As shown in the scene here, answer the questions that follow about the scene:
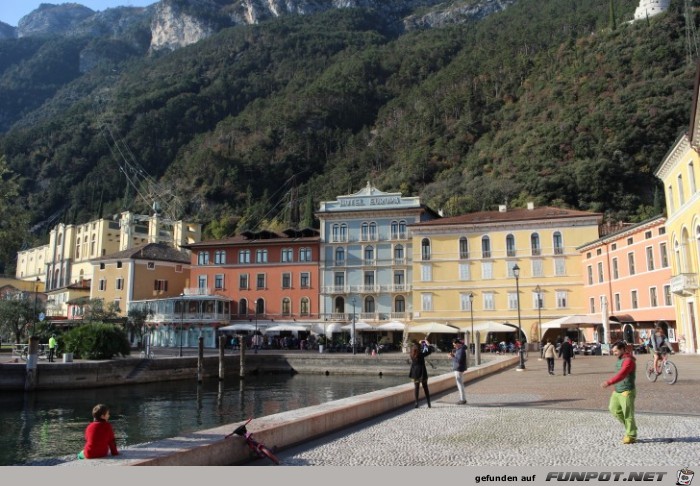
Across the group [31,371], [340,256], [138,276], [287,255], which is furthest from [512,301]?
[138,276]

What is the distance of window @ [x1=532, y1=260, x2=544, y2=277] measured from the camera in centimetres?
4906

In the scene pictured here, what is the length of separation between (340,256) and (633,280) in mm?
25230

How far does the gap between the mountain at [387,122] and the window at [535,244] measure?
26265 mm

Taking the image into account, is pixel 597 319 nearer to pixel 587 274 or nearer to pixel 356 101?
pixel 587 274

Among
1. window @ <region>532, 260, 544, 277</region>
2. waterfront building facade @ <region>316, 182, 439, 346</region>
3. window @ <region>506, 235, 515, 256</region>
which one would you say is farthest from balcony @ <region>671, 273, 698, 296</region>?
waterfront building facade @ <region>316, 182, 439, 346</region>

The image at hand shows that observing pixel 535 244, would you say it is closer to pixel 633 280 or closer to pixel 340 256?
pixel 633 280

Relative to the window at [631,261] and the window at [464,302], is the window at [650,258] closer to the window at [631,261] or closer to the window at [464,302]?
the window at [631,261]

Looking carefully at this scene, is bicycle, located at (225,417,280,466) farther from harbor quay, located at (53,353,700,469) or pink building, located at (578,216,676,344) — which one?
pink building, located at (578,216,676,344)

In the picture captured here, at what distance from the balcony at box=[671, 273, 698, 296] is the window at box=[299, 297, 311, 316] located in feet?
106

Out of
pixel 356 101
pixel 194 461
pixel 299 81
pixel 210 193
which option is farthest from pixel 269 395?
pixel 299 81

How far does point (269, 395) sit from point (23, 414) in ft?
37.9

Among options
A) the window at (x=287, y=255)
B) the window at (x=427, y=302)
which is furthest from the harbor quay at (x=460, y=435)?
the window at (x=287, y=255)

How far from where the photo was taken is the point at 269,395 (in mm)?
31250

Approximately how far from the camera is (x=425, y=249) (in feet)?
172
